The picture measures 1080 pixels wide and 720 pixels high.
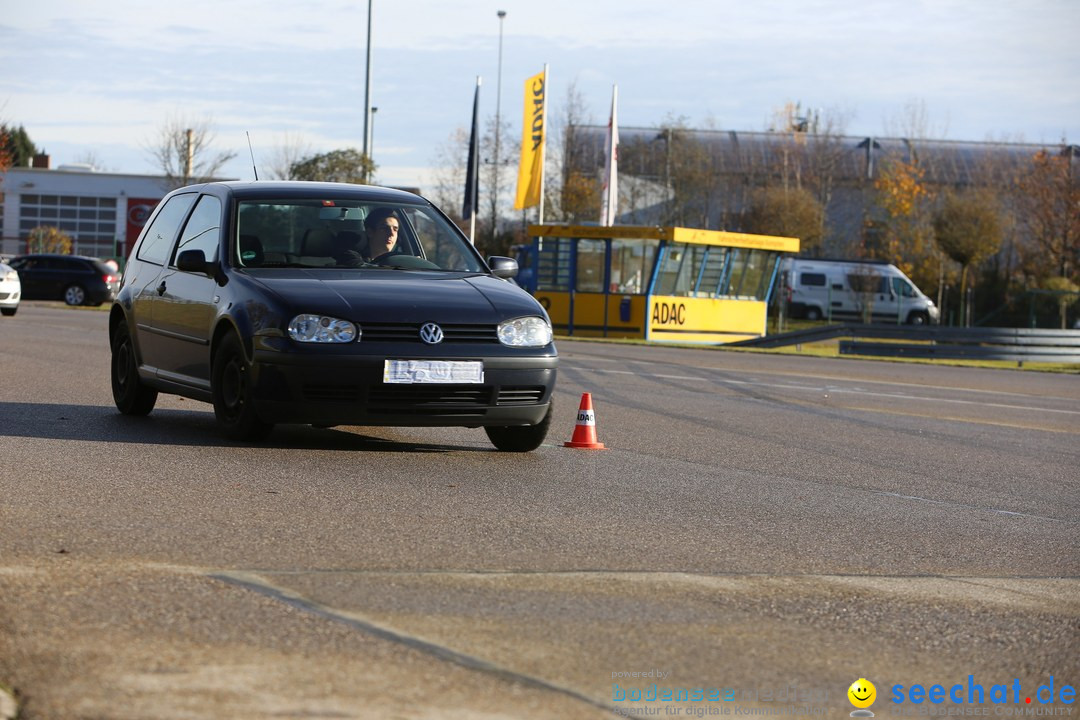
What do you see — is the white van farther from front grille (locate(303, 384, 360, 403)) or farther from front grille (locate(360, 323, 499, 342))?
front grille (locate(303, 384, 360, 403))

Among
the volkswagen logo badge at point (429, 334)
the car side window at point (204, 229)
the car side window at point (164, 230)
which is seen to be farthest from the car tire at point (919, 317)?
the volkswagen logo badge at point (429, 334)

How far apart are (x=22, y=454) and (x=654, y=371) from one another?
13950mm

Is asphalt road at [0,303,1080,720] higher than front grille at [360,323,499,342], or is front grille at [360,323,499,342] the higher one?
front grille at [360,323,499,342]

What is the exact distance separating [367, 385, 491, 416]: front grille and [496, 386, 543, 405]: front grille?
119 millimetres

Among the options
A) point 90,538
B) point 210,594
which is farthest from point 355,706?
point 90,538

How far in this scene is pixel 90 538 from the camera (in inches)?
247

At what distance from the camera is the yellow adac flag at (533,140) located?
41719mm

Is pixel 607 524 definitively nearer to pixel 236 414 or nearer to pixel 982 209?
pixel 236 414

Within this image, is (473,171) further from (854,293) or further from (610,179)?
(854,293)

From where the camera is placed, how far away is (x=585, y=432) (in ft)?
35.3

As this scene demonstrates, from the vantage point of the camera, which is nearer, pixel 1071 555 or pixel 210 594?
pixel 210 594

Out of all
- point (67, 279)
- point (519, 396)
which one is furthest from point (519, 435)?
point (67, 279)

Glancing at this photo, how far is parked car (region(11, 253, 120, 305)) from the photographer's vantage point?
149 feet

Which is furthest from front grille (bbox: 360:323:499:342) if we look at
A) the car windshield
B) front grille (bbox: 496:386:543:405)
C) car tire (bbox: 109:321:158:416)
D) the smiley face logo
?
the smiley face logo
